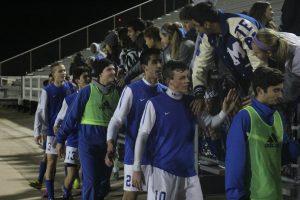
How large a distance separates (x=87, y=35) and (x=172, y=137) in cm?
1881

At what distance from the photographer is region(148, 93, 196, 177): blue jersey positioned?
178 inches

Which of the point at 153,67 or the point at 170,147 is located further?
the point at 153,67

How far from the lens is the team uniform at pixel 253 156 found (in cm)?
340

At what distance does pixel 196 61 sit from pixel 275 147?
198cm

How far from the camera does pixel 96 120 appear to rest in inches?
246

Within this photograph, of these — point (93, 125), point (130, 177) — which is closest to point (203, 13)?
point (130, 177)

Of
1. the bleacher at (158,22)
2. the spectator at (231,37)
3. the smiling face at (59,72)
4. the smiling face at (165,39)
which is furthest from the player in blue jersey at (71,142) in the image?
the bleacher at (158,22)

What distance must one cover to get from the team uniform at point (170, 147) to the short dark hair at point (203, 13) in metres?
0.78

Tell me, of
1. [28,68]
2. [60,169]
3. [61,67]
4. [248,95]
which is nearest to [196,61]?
[248,95]

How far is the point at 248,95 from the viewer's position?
4844 millimetres

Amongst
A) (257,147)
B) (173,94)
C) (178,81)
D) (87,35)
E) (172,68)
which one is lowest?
(257,147)

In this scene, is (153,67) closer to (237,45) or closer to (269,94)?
(237,45)

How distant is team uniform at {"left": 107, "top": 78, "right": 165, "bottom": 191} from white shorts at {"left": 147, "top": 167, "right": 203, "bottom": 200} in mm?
730

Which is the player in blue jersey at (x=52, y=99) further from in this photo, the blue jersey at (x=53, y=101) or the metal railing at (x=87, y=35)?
the metal railing at (x=87, y=35)
